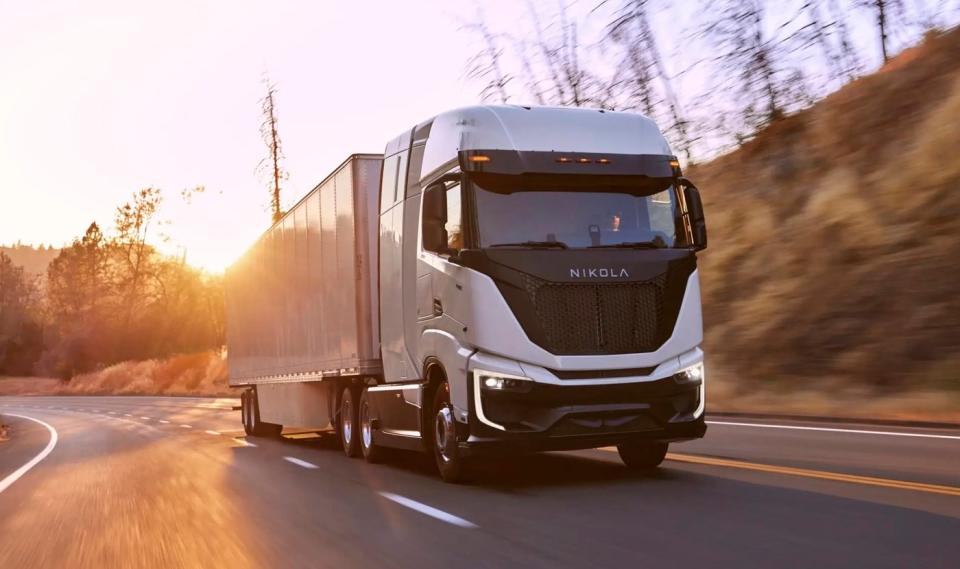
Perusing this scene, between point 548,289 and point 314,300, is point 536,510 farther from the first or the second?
point 314,300

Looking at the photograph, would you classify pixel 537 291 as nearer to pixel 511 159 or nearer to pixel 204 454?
pixel 511 159

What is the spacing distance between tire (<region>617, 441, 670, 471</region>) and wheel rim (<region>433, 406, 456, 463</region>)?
67.2 inches

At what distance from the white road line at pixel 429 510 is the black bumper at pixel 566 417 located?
728 mm

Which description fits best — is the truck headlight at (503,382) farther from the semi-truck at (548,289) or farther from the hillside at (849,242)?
the hillside at (849,242)

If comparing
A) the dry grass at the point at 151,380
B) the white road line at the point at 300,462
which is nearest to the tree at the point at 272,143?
the dry grass at the point at 151,380

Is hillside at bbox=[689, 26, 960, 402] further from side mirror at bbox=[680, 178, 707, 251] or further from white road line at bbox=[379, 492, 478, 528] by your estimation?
white road line at bbox=[379, 492, 478, 528]

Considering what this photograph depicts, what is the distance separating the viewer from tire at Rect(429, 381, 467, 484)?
990 centimetres

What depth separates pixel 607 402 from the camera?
372 inches

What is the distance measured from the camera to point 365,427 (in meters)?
13.5

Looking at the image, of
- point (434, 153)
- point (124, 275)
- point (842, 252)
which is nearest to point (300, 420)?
point (434, 153)

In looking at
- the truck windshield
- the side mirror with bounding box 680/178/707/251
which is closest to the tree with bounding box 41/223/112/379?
the truck windshield

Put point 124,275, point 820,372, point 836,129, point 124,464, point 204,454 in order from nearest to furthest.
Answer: point 124,464 < point 204,454 < point 820,372 < point 836,129 < point 124,275

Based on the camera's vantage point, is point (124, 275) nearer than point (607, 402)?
No

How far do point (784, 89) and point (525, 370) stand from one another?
1654 cm
